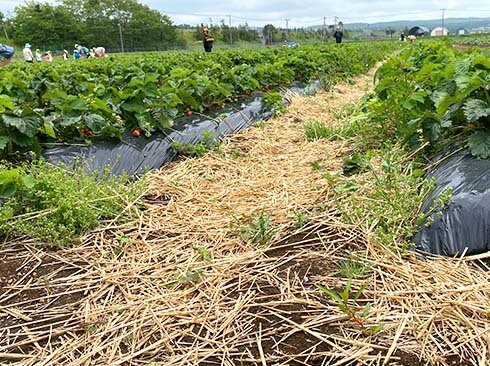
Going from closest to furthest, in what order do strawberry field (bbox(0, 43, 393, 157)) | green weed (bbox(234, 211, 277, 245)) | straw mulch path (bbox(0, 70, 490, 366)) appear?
straw mulch path (bbox(0, 70, 490, 366)) < green weed (bbox(234, 211, 277, 245)) < strawberry field (bbox(0, 43, 393, 157))

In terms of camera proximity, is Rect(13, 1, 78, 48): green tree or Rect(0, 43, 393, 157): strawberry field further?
Rect(13, 1, 78, 48): green tree

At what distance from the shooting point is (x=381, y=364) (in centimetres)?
156

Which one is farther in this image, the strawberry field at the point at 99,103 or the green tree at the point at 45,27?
the green tree at the point at 45,27

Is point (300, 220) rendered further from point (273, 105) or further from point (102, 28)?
point (102, 28)

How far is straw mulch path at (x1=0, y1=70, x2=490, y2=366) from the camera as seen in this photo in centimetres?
167

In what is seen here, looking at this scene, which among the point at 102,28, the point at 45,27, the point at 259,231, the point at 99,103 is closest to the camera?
the point at 259,231

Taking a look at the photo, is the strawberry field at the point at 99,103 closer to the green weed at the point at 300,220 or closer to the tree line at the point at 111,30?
the green weed at the point at 300,220

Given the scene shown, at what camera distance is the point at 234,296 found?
6.68 feet

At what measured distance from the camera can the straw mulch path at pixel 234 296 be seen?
1.67 metres

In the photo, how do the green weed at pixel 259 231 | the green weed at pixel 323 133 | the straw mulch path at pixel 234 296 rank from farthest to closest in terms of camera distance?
the green weed at pixel 323 133 → the green weed at pixel 259 231 → the straw mulch path at pixel 234 296

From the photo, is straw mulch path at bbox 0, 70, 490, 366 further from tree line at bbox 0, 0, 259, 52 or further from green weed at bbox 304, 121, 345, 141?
tree line at bbox 0, 0, 259, 52

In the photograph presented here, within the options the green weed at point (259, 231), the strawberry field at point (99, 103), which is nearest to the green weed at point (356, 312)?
the green weed at point (259, 231)

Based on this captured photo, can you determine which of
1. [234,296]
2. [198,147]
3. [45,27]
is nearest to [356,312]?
[234,296]

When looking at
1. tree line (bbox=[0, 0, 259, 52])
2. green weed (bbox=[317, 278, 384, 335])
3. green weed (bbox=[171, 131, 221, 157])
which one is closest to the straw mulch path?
green weed (bbox=[317, 278, 384, 335])
